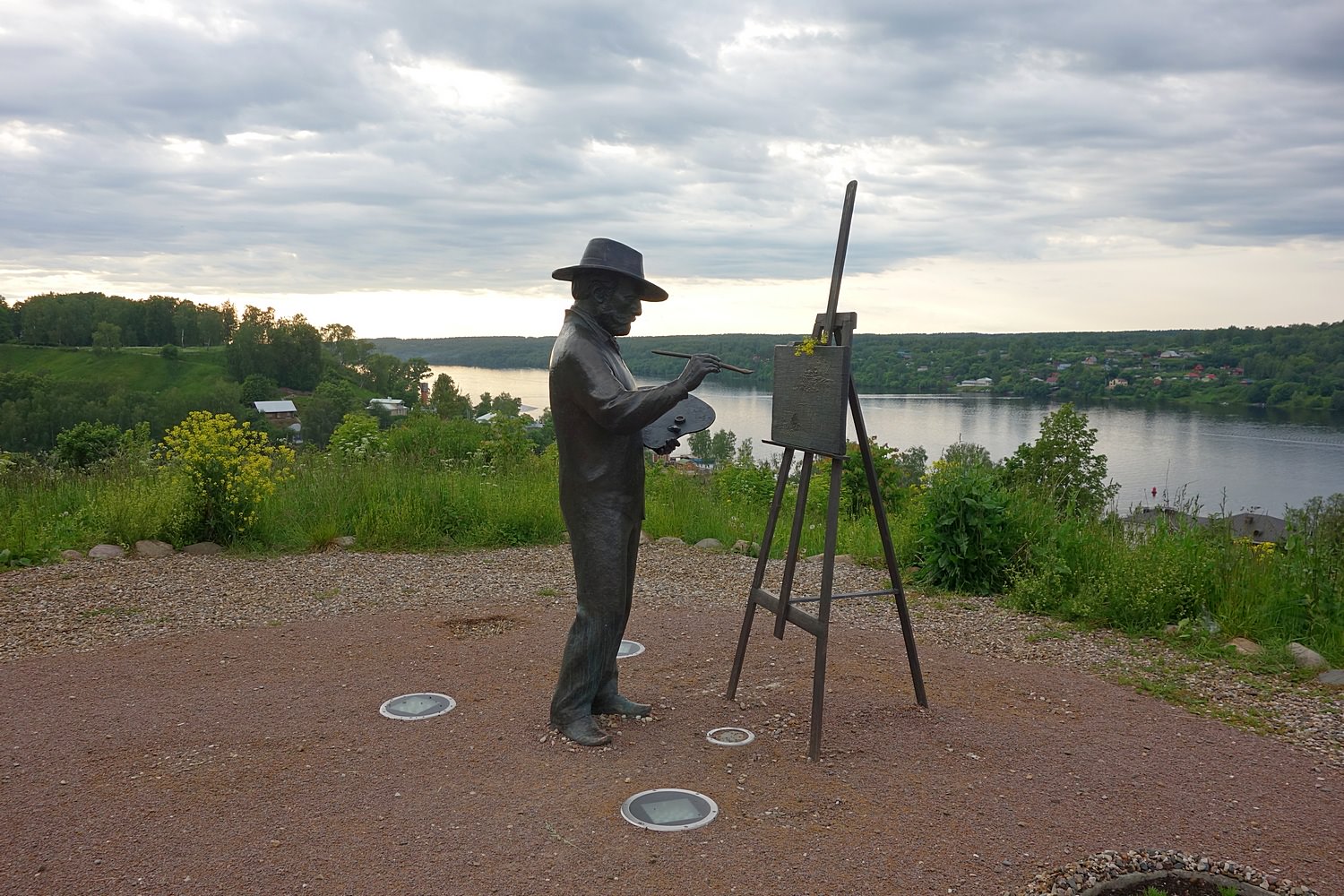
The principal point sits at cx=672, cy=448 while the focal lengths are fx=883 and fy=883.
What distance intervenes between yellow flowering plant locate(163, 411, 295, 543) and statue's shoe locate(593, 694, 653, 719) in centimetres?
A: 585

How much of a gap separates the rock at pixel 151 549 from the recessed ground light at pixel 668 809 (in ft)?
22.4

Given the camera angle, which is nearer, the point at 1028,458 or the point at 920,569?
the point at 920,569

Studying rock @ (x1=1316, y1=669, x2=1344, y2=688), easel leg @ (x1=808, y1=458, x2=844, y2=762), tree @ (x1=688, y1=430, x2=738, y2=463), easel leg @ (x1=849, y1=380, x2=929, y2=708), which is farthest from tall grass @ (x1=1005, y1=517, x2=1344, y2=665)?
tree @ (x1=688, y1=430, x2=738, y2=463)

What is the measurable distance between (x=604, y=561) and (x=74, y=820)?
2.40m

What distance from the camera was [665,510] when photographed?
10672 millimetres

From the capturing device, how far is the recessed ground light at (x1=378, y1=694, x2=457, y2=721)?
15.6ft

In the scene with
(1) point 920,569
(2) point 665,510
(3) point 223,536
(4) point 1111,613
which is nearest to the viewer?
(4) point 1111,613

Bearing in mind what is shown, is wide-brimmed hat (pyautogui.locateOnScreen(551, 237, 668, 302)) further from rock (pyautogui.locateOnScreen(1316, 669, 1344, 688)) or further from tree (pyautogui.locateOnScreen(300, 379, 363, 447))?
tree (pyautogui.locateOnScreen(300, 379, 363, 447))

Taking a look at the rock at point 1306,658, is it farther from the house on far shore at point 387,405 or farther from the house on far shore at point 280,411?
the house on far shore at point 280,411

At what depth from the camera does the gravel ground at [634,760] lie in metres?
3.26

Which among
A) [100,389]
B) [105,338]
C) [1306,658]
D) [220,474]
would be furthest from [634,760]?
[105,338]

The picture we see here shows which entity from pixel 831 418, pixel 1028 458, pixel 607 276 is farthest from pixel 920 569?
pixel 1028 458

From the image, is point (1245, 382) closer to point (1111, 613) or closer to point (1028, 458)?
point (1028, 458)

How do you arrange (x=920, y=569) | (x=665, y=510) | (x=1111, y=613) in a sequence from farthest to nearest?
(x=665, y=510), (x=920, y=569), (x=1111, y=613)
